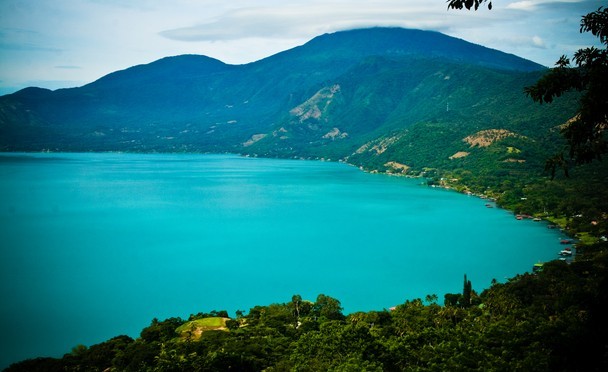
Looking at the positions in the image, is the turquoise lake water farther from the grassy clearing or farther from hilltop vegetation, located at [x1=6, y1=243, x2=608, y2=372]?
hilltop vegetation, located at [x1=6, y1=243, x2=608, y2=372]

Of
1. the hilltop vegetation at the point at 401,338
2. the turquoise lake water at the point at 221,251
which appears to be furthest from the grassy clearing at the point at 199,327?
the turquoise lake water at the point at 221,251

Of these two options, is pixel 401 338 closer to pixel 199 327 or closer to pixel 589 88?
pixel 199 327

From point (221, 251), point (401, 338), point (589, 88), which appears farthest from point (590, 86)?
point (221, 251)

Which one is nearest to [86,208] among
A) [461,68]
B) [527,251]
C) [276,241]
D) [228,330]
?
[276,241]

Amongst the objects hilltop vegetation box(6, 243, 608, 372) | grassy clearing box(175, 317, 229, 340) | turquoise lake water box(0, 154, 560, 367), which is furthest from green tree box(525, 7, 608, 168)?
turquoise lake water box(0, 154, 560, 367)

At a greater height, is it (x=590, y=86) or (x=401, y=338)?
(x=590, y=86)

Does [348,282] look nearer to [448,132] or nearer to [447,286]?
[447,286]
